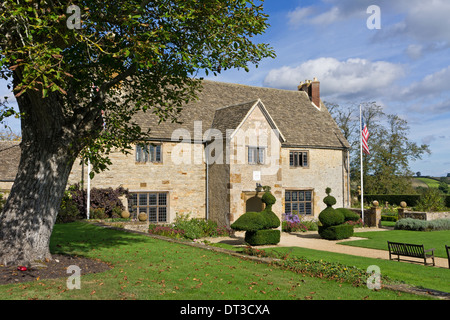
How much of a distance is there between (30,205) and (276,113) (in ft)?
73.4

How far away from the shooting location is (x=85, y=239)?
1544cm

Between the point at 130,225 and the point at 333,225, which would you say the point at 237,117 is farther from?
the point at 130,225

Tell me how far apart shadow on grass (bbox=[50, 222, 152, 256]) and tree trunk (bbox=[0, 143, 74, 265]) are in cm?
228

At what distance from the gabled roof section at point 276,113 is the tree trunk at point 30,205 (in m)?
13.5

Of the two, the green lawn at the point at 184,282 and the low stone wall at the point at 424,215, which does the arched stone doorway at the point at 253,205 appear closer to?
the low stone wall at the point at 424,215

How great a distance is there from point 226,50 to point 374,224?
21453 mm

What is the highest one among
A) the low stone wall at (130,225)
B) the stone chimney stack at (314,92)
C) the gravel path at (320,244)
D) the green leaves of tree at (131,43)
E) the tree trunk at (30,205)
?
the stone chimney stack at (314,92)

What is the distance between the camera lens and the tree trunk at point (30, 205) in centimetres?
1017

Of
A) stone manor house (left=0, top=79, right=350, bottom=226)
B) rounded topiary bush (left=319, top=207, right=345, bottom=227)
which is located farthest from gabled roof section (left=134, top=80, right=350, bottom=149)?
rounded topiary bush (left=319, top=207, right=345, bottom=227)

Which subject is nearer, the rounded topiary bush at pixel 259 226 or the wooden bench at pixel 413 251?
the wooden bench at pixel 413 251

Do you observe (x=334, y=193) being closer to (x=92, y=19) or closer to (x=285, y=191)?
(x=285, y=191)

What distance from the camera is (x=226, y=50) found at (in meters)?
11.5

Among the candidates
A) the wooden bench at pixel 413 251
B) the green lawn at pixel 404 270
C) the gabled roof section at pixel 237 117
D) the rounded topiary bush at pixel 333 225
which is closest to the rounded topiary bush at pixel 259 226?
the green lawn at pixel 404 270
